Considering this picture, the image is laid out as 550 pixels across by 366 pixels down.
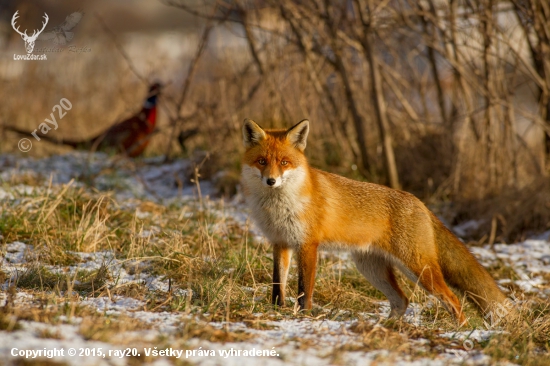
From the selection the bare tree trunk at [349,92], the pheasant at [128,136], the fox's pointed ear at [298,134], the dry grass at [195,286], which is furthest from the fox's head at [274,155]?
the pheasant at [128,136]

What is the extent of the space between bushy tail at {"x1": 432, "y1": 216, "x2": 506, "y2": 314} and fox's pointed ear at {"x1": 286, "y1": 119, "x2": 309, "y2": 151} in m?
1.20

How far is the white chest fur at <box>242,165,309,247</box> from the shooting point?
394 cm

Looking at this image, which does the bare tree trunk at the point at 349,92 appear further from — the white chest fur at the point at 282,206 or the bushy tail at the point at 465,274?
the white chest fur at the point at 282,206

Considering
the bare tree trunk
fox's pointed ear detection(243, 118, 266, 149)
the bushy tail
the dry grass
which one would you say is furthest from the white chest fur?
the bare tree trunk

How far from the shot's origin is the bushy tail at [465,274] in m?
4.10

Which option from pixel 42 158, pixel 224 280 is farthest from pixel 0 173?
pixel 224 280

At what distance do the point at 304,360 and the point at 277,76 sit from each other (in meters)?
5.49

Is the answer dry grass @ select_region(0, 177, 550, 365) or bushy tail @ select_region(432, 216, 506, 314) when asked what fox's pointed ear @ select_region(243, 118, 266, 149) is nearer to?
dry grass @ select_region(0, 177, 550, 365)

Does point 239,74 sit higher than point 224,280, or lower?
higher

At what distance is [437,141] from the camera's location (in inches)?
291

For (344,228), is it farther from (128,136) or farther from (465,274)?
(128,136)

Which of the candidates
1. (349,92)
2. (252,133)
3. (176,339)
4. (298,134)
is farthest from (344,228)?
(349,92)

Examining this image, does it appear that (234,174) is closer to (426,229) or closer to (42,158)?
(42,158)

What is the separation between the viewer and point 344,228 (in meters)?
4.16
